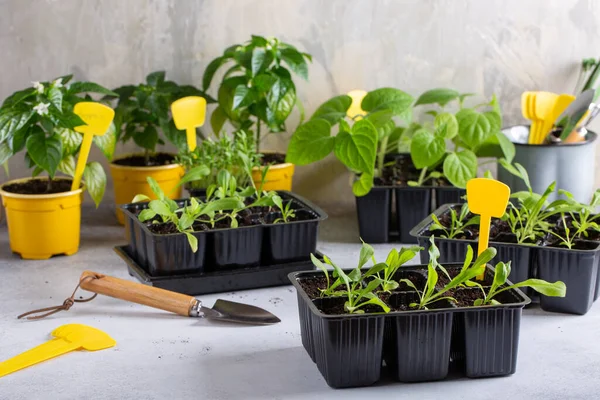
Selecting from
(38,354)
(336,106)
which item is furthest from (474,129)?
(38,354)

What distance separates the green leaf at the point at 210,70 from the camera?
198 centimetres

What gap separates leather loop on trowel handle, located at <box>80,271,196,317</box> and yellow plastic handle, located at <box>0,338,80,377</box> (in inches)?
5.5

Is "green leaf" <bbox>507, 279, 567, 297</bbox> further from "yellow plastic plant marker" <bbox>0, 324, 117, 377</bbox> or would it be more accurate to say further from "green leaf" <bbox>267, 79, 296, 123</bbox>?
"green leaf" <bbox>267, 79, 296, 123</bbox>

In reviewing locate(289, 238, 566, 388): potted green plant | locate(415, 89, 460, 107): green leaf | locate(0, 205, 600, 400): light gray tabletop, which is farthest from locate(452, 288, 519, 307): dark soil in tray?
locate(415, 89, 460, 107): green leaf

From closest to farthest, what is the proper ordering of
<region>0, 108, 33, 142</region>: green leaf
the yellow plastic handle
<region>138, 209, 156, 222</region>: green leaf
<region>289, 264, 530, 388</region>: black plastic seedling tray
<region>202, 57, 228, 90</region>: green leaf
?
1. <region>289, 264, 530, 388</region>: black plastic seedling tray
2. the yellow plastic handle
3. <region>138, 209, 156, 222</region>: green leaf
4. <region>0, 108, 33, 142</region>: green leaf
5. <region>202, 57, 228, 90</region>: green leaf

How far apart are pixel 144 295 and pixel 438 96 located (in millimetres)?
897

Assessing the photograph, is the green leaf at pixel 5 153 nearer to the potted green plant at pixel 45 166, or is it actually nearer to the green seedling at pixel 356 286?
the potted green plant at pixel 45 166

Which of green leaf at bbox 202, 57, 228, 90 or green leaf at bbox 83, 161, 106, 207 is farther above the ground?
green leaf at bbox 202, 57, 228, 90

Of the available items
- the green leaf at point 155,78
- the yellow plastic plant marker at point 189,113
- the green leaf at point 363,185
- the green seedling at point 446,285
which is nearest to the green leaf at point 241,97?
the yellow plastic plant marker at point 189,113

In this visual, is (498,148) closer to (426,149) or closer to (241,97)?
(426,149)

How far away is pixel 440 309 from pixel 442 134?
748 millimetres

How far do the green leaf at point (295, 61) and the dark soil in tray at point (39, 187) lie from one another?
22.6 inches

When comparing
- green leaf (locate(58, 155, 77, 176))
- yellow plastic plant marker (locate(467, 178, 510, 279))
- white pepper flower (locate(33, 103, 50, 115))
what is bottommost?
green leaf (locate(58, 155, 77, 176))

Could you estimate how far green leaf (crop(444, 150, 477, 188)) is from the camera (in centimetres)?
179
